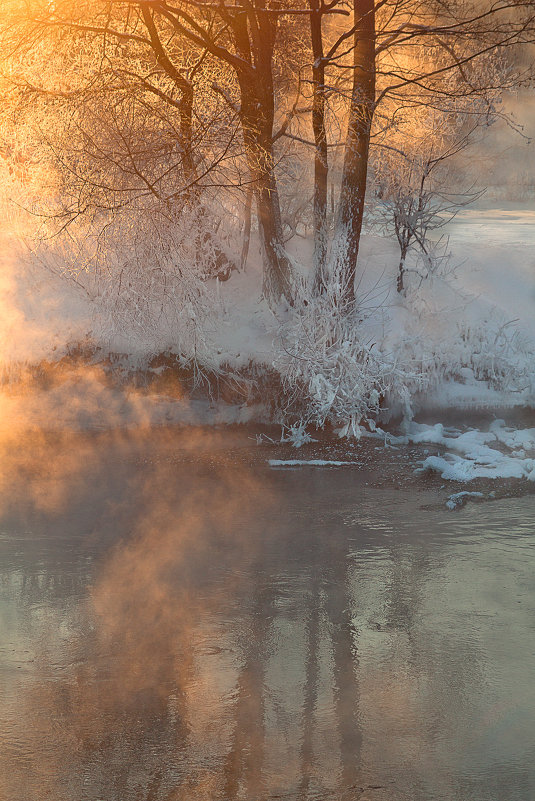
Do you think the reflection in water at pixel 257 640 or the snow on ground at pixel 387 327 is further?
the snow on ground at pixel 387 327

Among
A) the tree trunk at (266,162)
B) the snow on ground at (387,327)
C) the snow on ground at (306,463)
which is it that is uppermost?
the tree trunk at (266,162)

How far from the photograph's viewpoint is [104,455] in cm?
1075

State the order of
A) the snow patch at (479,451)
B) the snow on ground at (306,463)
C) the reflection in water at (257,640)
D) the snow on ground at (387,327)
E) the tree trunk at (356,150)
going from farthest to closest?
1. the snow on ground at (387,327)
2. the tree trunk at (356,150)
3. the snow on ground at (306,463)
4. the snow patch at (479,451)
5. the reflection in water at (257,640)

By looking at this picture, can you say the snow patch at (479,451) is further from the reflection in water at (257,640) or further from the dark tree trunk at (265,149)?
the dark tree trunk at (265,149)

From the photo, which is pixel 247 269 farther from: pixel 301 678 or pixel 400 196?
pixel 301 678

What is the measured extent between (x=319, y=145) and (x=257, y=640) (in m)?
7.70

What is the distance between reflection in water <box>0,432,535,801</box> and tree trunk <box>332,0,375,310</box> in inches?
125

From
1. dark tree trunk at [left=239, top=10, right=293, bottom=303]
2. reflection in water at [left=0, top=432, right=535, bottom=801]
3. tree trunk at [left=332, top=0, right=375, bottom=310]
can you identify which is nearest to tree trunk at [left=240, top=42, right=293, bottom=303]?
dark tree trunk at [left=239, top=10, right=293, bottom=303]

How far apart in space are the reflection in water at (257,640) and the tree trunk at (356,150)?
125 inches

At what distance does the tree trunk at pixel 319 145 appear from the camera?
39.2 feet

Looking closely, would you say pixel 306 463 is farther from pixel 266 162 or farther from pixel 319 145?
pixel 319 145

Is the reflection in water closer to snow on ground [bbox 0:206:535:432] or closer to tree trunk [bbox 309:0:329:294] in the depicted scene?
snow on ground [bbox 0:206:535:432]

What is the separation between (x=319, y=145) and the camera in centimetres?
1241

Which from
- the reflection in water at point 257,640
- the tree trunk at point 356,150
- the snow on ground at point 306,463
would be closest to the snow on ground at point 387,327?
the tree trunk at point 356,150
